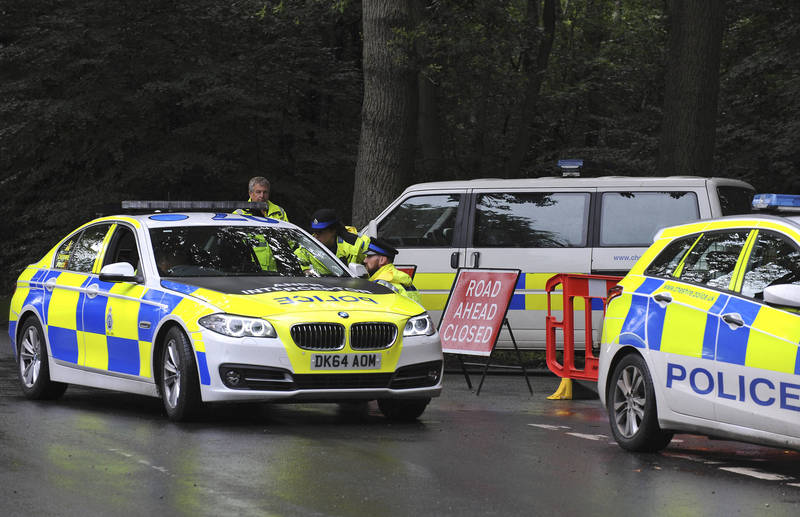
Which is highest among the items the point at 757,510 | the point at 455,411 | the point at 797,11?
the point at 797,11

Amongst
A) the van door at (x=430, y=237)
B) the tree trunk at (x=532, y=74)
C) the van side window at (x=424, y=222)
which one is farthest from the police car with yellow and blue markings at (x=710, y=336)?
the tree trunk at (x=532, y=74)

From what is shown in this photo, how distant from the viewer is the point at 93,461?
8812 millimetres

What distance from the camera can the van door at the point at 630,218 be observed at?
15.6 m

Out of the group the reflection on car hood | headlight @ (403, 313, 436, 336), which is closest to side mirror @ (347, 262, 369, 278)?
the reflection on car hood

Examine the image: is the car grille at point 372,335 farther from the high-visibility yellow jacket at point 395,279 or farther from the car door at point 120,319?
the high-visibility yellow jacket at point 395,279

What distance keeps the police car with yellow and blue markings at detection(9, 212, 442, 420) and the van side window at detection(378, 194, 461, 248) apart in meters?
4.26

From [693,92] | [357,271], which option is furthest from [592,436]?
[693,92]

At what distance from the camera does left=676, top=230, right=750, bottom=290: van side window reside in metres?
9.32

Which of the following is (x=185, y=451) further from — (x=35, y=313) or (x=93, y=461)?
(x=35, y=313)

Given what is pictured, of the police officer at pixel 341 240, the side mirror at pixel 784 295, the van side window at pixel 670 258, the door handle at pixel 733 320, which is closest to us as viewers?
the side mirror at pixel 784 295

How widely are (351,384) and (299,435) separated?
2.04 ft

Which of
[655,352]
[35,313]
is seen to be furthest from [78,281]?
[655,352]

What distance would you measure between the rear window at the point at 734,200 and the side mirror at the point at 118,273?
6801mm

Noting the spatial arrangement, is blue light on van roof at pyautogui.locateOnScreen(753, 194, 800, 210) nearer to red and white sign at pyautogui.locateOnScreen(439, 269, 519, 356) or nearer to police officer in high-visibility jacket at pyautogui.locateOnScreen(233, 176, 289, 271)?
police officer in high-visibility jacket at pyautogui.locateOnScreen(233, 176, 289, 271)
